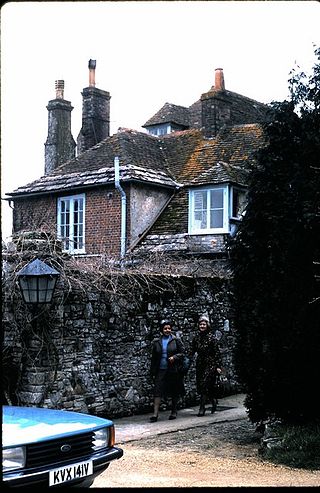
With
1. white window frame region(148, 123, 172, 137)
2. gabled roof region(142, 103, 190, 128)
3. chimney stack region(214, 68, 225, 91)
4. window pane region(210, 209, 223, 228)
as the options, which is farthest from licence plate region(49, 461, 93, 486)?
gabled roof region(142, 103, 190, 128)

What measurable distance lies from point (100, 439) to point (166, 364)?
20.4 ft

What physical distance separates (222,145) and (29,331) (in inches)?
501

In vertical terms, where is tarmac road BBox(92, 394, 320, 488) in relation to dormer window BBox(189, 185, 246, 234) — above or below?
below

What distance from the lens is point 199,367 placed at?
44.6 feet

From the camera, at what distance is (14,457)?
19.4 ft

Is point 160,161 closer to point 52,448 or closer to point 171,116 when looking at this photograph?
point 171,116

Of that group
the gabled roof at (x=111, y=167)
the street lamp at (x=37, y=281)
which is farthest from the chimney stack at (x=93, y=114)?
the street lamp at (x=37, y=281)

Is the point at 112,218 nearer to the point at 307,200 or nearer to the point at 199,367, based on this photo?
the point at 199,367

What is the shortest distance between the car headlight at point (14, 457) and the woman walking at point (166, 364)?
7.14 metres

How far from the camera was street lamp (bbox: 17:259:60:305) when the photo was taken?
11406mm

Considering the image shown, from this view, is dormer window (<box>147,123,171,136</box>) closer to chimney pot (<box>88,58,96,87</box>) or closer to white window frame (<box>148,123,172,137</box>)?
white window frame (<box>148,123,172,137</box>)

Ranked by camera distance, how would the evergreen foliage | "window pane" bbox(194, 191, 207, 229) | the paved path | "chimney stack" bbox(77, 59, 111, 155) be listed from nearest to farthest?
the evergreen foliage
the paved path
"window pane" bbox(194, 191, 207, 229)
"chimney stack" bbox(77, 59, 111, 155)

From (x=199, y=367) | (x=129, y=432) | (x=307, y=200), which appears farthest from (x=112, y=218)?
(x=307, y=200)

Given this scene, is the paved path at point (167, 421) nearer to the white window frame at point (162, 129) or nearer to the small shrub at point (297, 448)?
the small shrub at point (297, 448)
